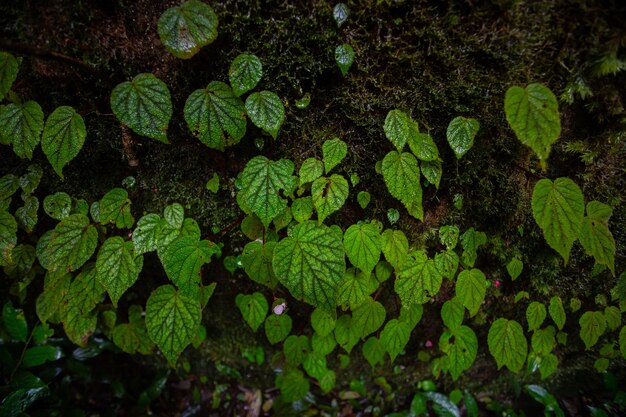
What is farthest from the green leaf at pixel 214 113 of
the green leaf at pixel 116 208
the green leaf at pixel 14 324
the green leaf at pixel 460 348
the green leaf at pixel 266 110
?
the green leaf at pixel 14 324

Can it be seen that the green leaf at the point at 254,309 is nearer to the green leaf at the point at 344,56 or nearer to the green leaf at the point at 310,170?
the green leaf at the point at 310,170

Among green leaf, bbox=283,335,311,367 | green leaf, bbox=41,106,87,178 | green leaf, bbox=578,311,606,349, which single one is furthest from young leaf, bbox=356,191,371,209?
green leaf, bbox=578,311,606,349

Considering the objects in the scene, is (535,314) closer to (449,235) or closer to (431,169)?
(449,235)

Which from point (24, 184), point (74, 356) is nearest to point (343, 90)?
point (24, 184)

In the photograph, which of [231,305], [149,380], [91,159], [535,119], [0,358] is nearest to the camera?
[535,119]

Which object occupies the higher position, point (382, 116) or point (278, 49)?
point (278, 49)

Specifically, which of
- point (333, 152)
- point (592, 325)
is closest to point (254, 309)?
point (333, 152)

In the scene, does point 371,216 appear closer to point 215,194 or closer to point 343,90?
point 343,90

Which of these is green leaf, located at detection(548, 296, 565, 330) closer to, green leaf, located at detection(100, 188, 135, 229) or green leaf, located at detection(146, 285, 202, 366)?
green leaf, located at detection(146, 285, 202, 366)
